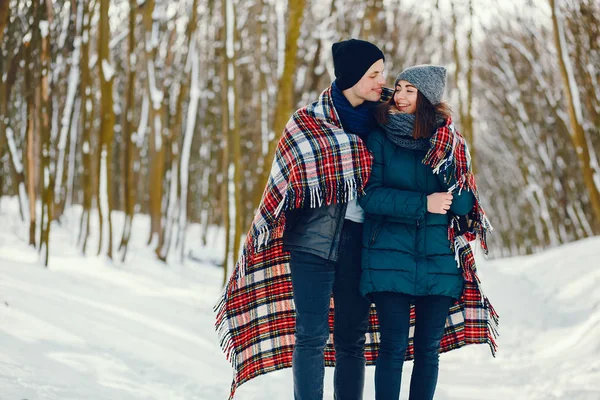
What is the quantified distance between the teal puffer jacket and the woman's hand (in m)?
0.03

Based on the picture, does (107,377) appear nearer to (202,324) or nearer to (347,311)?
(347,311)

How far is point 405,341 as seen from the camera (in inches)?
121

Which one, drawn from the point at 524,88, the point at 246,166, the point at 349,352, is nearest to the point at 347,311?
the point at 349,352

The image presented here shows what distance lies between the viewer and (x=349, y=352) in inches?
129

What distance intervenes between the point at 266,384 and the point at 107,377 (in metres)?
1.11

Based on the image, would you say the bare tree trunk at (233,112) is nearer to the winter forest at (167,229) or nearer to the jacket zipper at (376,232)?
the winter forest at (167,229)

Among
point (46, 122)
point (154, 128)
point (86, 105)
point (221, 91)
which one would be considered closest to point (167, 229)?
point (154, 128)

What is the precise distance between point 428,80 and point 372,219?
0.70 m

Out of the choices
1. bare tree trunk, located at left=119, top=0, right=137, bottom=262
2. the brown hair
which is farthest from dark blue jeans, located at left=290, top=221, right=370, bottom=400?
bare tree trunk, located at left=119, top=0, right=137, bottom=262

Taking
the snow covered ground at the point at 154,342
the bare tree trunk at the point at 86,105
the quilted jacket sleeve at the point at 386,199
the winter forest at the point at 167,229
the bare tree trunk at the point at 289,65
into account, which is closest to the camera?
the quilted jacket sleeve at the point at 386,199

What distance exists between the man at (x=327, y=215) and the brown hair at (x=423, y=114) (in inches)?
4.8

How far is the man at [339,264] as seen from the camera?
3105 millimetres

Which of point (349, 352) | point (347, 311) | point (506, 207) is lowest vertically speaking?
point (506, 207)

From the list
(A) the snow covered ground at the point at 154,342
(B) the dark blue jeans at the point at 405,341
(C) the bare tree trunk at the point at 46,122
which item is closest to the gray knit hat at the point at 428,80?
(B) the dark blue jeans at the point at 405,341
